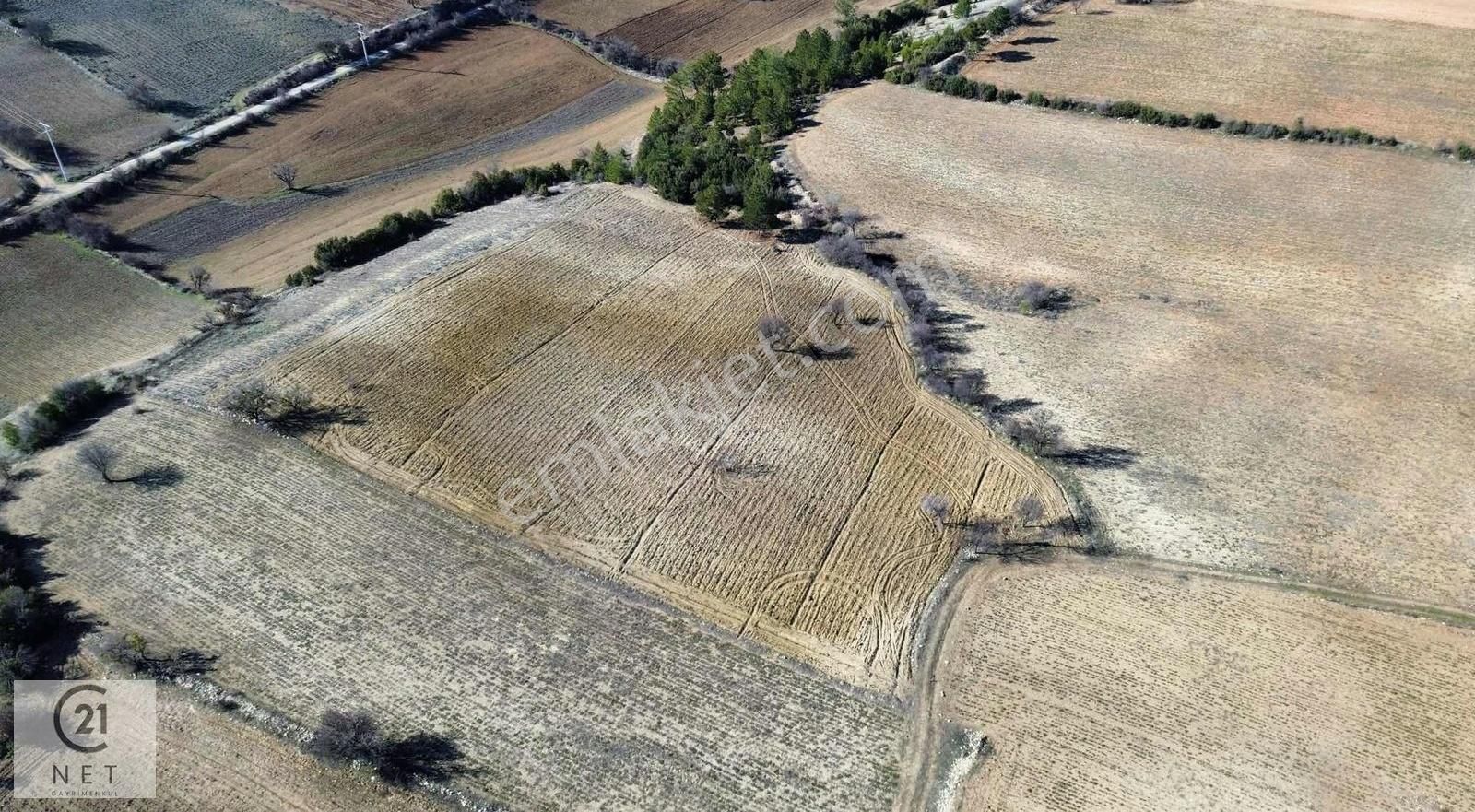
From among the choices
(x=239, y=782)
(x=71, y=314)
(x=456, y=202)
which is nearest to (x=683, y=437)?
(x=239, y=782)

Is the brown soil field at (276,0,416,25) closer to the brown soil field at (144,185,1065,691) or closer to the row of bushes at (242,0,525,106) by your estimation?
the row of bushes at (242,0,525,106)

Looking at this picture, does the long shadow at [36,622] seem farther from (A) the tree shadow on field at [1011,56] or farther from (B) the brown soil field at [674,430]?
(A) the tree shadow on field at [1011,56]

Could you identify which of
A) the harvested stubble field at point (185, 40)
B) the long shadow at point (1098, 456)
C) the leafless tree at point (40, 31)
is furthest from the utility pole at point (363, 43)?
the long shadow at point (1098, 456)

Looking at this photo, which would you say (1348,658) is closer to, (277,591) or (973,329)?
(973,329)

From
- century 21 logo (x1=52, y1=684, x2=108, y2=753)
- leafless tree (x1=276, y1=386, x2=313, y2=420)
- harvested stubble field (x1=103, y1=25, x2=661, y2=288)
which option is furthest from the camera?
harvested stubble field (x1=103, y1=25, x2=661, y2=288)

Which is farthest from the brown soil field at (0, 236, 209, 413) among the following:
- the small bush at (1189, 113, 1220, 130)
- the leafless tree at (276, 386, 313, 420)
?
the small bush at (1189, 113, 1220, 130)

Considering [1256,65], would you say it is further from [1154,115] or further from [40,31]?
[40,31]
